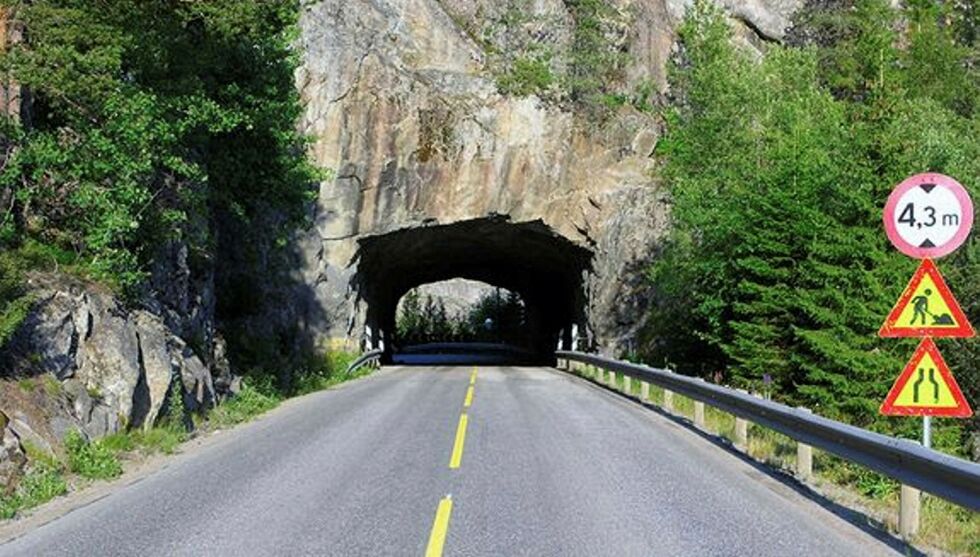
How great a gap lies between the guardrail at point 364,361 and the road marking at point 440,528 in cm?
2173

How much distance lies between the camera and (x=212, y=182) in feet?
62.2

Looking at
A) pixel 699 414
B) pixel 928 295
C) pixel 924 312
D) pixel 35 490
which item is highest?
pixel 928 295

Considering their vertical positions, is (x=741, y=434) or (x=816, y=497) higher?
(x=741, y=434)

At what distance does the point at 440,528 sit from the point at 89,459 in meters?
5.59

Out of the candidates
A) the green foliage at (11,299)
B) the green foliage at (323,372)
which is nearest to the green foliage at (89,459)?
the green foliage at (11,299)

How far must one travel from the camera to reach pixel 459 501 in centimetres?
802

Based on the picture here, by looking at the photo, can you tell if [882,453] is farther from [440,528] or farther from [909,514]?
[440,528]

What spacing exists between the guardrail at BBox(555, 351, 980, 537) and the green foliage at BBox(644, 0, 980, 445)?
25.7 ft

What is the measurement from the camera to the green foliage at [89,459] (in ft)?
33.0

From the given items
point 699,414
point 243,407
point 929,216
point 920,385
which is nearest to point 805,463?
point 920,385

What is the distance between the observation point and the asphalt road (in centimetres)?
660

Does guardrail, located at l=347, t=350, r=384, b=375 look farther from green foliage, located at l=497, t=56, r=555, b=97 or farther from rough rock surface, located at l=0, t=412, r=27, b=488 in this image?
rough rock surface, located at l=0, t=412, r=27, b=488

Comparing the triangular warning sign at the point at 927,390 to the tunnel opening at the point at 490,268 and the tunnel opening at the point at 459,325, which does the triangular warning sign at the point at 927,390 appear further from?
the tunnel opening at the point at 459,325

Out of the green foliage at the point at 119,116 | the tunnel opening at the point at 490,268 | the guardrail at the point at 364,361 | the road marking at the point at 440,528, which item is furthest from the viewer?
the tunnel opening at the point at 490,268
